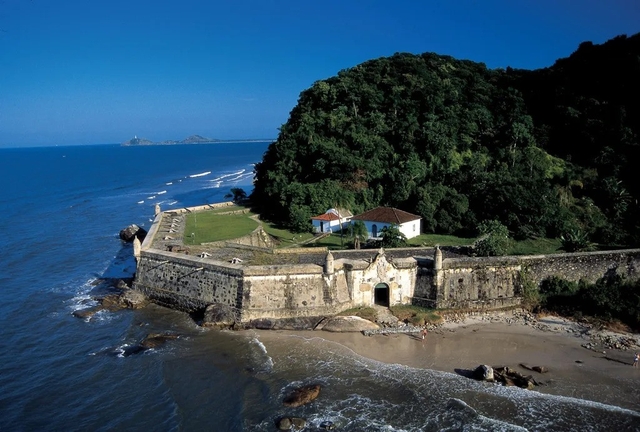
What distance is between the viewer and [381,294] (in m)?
27.8

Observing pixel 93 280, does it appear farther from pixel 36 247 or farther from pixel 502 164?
pixel 502 164

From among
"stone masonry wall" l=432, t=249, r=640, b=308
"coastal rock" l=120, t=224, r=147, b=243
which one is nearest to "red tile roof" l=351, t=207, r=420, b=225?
"stone masonry wall" l=432, t=249, r=640, b=308

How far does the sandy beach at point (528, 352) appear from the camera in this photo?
20.1 m

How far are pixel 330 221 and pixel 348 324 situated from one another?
15.0 metres

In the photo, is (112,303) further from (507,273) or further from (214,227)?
(507,273)

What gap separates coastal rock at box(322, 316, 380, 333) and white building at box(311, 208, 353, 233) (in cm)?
1397

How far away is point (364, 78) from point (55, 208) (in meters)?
46.3

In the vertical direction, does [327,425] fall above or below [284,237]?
below

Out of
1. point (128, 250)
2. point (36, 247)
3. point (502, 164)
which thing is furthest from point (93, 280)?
point (502, 164)

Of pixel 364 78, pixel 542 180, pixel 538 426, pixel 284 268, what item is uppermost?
pixel 364 78

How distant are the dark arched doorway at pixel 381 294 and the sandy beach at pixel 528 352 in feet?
9.85

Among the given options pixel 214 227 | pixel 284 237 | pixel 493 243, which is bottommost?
pixel 284 237

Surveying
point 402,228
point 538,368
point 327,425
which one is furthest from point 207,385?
point 402,228

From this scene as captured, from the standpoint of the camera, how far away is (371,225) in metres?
37.5
